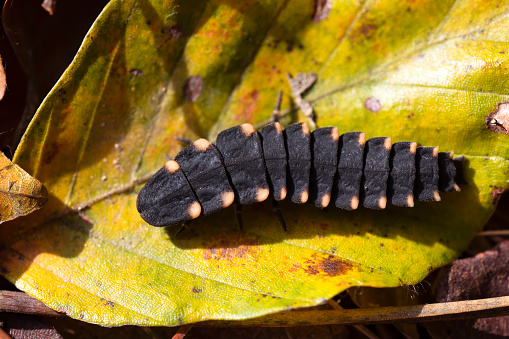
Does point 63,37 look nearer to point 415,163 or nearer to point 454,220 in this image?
point 415,163

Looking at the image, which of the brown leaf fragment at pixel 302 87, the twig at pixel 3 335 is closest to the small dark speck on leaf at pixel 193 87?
the brown leaf fragment at pixel 302 87

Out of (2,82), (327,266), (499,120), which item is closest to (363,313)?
(327,266)

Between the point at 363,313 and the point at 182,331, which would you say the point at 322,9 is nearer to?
the point at 363,313

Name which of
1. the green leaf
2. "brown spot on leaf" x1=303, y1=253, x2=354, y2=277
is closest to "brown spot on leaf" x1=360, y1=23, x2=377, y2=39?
the green leaf

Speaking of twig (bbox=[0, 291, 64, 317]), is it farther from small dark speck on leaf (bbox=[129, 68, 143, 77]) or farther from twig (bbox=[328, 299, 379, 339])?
twig (bbox=[328, 299, 379, 339])

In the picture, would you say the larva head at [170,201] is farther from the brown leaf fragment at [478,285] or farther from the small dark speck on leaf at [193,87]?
the brown leaf fragment at [478,285]

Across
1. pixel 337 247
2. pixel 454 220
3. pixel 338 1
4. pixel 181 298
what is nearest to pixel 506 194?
pixel 454 220
